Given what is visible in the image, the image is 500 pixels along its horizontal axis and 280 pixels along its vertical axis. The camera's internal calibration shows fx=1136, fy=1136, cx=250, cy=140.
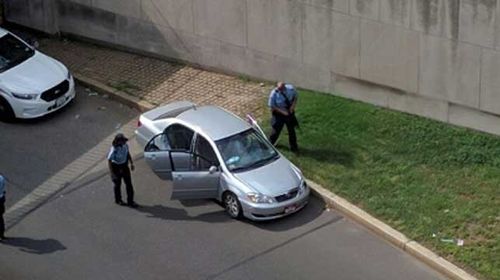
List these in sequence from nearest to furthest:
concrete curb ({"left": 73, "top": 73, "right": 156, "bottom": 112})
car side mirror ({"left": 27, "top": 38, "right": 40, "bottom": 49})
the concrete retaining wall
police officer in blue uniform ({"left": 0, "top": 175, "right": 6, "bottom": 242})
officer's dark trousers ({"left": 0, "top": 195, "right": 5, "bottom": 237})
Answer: police officer in blue uniform ({"left": 0, "top": 175, "right": 6, "bottom": 242}) → officer's dark trousers ({"left": 0, "top": 195, "right": 5, "bottom": 237}) → the concrete retaining wall → concrete curb ({"left": 73, "top": 73, "right": 156, "bottom": 112}) → car side mirror ({"left": 27, "top": 38, "right": 40, "bottom": 49})

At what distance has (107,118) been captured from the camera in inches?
911

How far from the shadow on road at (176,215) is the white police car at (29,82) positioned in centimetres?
429

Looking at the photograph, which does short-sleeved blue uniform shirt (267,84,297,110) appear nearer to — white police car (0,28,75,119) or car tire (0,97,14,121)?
white police car (0,28,75,119)

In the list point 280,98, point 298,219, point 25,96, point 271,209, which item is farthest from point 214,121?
point 25,96

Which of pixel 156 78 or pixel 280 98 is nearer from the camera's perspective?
pixel 280 98

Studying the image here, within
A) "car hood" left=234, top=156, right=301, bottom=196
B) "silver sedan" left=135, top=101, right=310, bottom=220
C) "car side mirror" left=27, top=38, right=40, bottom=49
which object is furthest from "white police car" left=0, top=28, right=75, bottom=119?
"car hood" left=234, top=156, right=301, bottom=196

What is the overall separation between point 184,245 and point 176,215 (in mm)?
1075

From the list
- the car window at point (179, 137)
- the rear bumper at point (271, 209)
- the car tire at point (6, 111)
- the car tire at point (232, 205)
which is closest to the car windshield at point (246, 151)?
the car tire at point (232, 205)

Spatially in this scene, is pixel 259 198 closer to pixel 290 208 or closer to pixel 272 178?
pixel 272 178

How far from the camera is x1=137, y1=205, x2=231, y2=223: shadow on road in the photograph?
1932 centimetres

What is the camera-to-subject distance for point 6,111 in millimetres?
22828

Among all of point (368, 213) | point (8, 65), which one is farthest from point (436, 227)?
point (8, 65)

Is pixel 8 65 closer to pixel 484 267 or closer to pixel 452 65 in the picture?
pixel 452 65

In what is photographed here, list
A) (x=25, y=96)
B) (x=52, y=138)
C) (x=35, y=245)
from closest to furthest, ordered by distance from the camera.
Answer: (x=35, y=245)
(x=52, y=138)
(x=25, y=96)
